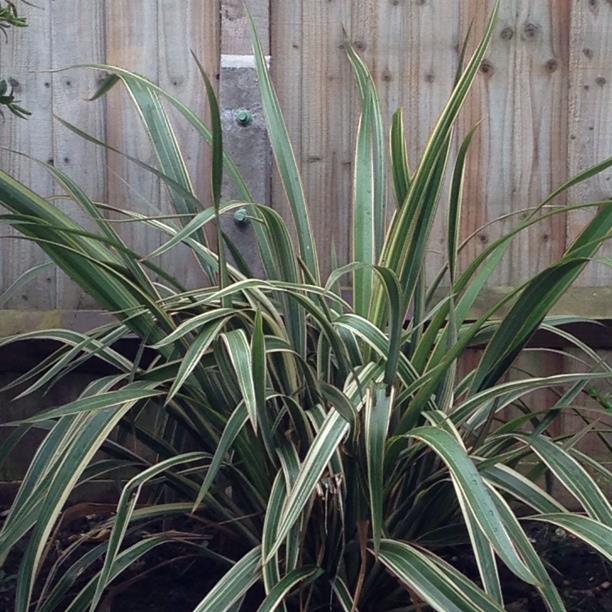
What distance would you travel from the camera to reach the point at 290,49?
2373 millimetres

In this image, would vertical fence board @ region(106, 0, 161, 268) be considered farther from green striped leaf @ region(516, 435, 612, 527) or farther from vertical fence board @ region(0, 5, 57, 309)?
green striped leaf @ region(516, 435, 612, 527)

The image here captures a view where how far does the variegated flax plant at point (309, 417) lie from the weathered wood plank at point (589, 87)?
0.64 meters

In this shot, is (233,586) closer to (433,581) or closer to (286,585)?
(286,585)

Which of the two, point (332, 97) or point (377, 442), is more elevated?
point (332, 97)

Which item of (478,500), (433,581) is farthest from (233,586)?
(478,500)

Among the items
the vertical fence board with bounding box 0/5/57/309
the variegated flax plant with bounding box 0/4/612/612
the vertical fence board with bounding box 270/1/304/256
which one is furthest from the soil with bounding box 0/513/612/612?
the vertical fence board with bounding box 270/1/304/256

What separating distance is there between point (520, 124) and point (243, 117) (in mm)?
693

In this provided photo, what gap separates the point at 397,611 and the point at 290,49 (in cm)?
137

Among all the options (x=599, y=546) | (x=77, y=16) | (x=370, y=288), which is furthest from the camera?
(x=77, y=16)

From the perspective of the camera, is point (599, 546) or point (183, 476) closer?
point (599, 546)

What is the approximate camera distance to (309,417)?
1.67 m

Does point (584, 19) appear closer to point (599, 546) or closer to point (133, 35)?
point (133, 35)

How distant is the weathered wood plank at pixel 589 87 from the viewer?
2.38m

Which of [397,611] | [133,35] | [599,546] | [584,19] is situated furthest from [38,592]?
[584,19]
